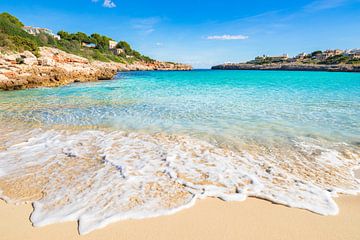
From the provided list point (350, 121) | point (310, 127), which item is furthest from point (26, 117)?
point (350, 121)

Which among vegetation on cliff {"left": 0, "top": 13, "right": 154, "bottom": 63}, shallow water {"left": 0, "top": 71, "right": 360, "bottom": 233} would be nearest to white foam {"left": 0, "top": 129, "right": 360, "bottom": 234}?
shallow water {"left": 0, "top": 71, "right": 360, "bottom": 233}

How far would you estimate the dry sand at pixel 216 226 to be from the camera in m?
2.37

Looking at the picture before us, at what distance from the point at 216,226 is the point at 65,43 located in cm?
6901

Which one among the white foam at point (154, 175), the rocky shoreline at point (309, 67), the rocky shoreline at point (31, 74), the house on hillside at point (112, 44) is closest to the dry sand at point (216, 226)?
the white foam at point (154, 175)

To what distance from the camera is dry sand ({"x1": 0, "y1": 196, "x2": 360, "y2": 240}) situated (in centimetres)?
237

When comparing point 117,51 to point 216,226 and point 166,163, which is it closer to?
point 166,163

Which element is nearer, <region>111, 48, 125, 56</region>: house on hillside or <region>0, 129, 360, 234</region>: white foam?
<region>0, 129, 360, 234</region>: white foam

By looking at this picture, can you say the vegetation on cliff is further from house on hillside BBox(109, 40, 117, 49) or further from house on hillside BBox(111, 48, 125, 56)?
house on hillside BBox(109, 40, 117, 49)

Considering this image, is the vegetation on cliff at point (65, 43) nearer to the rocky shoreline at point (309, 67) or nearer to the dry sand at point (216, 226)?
the dry sand at point (216, 226)

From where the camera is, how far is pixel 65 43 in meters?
60.2

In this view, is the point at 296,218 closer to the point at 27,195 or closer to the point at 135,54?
the point at 27,195

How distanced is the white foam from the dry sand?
0.13 meters

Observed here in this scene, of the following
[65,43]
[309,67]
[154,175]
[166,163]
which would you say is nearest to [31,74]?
[166,163]

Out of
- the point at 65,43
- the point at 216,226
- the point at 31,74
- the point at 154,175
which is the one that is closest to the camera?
the point at 216,226
